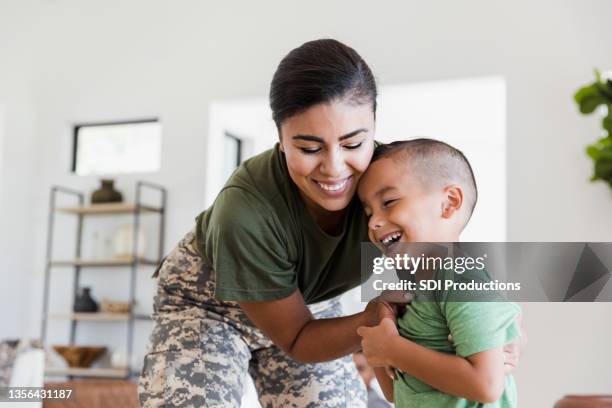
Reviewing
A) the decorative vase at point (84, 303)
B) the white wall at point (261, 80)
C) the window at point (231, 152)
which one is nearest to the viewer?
the white wall at point (261, 80)

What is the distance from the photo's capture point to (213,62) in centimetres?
587

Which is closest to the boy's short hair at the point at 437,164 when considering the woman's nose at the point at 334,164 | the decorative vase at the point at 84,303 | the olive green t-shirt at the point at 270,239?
the woman's nose at the point at 334,164

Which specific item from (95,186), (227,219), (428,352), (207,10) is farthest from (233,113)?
(428,352)

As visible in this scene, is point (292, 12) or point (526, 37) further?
point (292, 12)

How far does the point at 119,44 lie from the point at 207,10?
2.58 feet

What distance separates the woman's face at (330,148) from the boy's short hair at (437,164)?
79 millimetres

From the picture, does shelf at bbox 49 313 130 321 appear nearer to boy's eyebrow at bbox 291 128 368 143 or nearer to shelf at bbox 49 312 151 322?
shelf at bbox 49 312 151 322

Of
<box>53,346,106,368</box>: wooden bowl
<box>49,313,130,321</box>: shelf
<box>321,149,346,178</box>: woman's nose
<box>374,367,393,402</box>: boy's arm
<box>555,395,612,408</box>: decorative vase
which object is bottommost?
<box>53,346,106,368</box>: wooden bowl

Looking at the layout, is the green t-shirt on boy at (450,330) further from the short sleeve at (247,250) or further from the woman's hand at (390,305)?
the short sleeve at (247,250)

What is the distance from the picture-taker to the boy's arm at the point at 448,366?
1.35 metres

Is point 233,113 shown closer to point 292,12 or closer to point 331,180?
point 292,12

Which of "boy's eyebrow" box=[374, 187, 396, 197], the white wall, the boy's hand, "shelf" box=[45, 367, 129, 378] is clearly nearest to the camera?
the boy's hand

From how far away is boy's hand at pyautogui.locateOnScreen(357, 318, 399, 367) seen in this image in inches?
57.6

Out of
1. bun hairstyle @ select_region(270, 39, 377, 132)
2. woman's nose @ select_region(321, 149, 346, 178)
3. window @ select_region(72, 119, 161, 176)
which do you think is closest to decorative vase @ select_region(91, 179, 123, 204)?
window @ select_region(72, 119, 161, 176)
